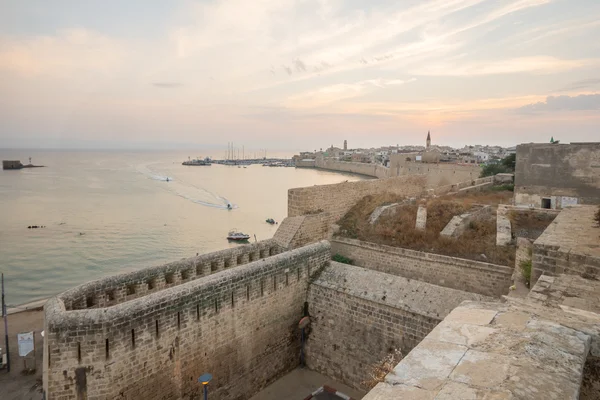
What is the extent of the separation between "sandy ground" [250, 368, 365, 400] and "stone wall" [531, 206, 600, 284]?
5512mm

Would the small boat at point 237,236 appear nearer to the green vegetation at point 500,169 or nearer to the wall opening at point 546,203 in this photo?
the wall opening at point 546,203

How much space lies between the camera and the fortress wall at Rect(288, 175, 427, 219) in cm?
1305

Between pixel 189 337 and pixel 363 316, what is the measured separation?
4.56 meters

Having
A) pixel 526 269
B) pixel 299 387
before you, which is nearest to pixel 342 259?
pixel 299 387

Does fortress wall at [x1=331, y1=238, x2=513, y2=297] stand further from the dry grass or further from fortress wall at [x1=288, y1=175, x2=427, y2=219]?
fortress wall at [x1=288, y1=175, x2=427, y2=219]

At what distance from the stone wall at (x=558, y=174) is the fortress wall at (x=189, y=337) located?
13.3m

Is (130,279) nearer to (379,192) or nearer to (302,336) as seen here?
(302,336)

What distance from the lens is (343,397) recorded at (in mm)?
8711

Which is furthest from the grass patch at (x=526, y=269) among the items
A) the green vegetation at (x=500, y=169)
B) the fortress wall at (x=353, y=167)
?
the fortress wall at (x=353, y=167)

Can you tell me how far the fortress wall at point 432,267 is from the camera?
10.7m

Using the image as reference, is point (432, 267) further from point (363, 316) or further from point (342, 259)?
point (363, 316)

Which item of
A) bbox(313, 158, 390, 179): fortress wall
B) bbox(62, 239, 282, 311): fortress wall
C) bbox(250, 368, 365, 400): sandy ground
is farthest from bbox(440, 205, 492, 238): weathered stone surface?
bbox(313, 158, 390, 179): fortress wall

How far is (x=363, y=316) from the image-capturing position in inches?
380

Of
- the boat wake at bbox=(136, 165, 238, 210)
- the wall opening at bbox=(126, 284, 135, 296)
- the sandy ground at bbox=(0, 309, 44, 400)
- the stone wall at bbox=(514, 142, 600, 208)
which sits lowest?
the sandy ground at bbox=(0, 309, 44, 400)
